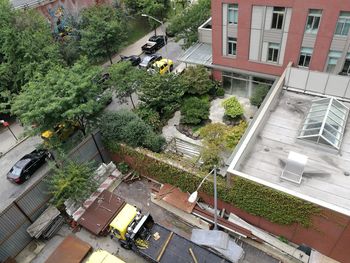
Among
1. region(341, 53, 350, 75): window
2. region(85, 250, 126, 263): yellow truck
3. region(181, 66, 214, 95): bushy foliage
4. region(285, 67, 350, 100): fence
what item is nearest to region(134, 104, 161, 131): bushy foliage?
region(181, 66, 214, 95): bushy foliage

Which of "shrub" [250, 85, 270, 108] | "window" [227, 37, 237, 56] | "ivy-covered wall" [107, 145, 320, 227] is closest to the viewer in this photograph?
"ivy-covered wall" [107, 145, 320, 227]

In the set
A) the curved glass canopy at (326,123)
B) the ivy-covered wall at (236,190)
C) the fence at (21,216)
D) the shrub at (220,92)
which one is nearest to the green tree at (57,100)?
the fence at (21,216)

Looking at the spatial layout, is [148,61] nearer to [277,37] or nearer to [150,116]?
[150,116]

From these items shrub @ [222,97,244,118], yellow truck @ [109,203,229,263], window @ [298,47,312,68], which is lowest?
yellow truck @ [109,203,229,263]

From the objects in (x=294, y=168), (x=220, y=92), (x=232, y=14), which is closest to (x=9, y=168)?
(x=220, y=92)

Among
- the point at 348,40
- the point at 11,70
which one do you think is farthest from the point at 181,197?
the point at 11,70

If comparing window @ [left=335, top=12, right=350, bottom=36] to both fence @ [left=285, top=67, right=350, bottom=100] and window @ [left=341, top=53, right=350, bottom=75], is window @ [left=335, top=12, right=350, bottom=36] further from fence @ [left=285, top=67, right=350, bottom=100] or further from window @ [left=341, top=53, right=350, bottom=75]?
fence @ [left=285, top=67, right=350, bottom=100]
